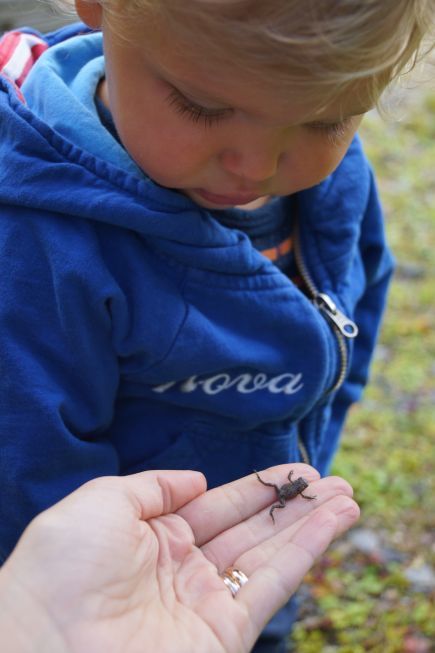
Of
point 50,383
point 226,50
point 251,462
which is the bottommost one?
point 251,462

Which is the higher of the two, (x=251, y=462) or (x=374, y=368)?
(x=251, y=462)

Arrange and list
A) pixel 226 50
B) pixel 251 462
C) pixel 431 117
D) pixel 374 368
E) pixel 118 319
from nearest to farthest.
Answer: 1. pixel 226 50
2. pixel 118 319
3. pixel 251 462
4. pixel 374 368
5. pixel 431 117

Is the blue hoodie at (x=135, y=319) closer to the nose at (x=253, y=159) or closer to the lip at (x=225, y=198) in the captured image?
the lip at (x=225, y=198)

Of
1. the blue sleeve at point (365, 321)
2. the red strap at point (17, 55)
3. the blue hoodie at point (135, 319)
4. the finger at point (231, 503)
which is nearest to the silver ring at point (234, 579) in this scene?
the finger at point (231, 503)

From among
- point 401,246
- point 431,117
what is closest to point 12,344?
point 401,246

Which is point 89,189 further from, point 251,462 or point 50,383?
point 251,462

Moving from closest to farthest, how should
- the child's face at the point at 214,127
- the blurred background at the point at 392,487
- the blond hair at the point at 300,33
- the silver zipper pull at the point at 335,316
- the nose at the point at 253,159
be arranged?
the blond hair at the point at 300,33
the child's face at the point at 214,127
the nose at the point at 253,159
the silver zipper pull at the point at 335,316
the blurred background at the point at 392,487
